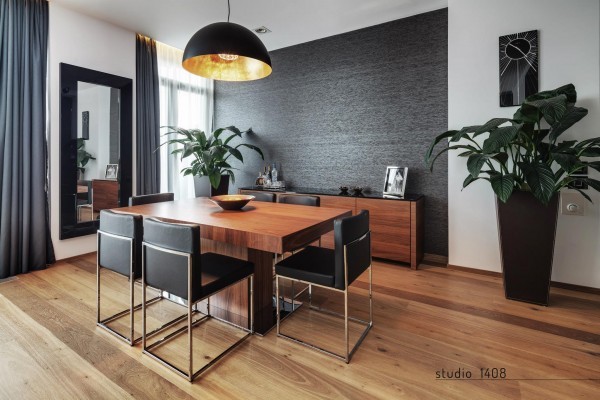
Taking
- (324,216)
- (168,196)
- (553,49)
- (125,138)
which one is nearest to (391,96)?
(553,49)

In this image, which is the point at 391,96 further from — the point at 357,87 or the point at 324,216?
the point at 324,216

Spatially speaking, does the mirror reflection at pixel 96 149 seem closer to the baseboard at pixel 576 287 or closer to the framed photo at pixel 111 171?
the framed photo at pixel 111 171

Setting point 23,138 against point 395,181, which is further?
point 395,181

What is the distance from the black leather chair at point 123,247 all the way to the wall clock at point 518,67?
137 inches

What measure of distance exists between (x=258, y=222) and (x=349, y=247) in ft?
1.96

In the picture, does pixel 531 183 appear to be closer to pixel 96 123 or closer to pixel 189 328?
pixel 189 328

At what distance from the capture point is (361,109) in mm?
4168

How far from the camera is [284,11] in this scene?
3.65 meters

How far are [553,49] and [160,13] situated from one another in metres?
4.18

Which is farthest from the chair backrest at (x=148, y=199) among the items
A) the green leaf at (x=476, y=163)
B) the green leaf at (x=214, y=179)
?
the green leaf at (x=476, y=163)

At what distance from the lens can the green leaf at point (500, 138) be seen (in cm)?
230

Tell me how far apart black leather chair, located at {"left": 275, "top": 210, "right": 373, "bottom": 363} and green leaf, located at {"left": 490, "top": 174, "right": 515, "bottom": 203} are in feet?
3.86

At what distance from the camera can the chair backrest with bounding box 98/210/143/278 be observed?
200cm

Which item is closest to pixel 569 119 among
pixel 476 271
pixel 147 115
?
pixel 476 271
